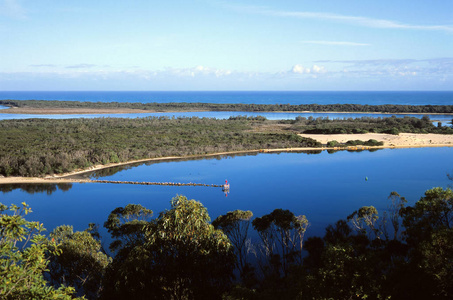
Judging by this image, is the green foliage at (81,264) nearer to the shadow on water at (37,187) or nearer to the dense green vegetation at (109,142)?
the shadow on water at (37,187)

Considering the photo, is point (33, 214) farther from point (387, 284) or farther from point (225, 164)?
point (387, 284)

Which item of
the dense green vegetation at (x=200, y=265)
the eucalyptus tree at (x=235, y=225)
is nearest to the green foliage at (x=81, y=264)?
the dense green vegetation at (x=200, y=265)

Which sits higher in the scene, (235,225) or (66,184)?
(235,225)

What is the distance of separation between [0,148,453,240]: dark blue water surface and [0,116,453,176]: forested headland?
6.25 meters

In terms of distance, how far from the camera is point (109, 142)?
6938 cm

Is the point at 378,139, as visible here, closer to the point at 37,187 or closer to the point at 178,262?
the point at 37,187

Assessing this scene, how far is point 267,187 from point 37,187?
87.6 ft

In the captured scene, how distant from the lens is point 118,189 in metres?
43.2

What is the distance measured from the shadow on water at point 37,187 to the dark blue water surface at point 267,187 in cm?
62

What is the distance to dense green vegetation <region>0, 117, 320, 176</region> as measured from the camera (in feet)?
171

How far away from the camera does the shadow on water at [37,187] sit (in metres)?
43.5

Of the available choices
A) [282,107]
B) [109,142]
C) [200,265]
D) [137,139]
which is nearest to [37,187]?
[109,142]

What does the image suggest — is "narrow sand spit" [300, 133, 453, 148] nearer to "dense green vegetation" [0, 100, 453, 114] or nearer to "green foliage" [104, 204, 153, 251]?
"green foliage" [104, 204, 153, 251]

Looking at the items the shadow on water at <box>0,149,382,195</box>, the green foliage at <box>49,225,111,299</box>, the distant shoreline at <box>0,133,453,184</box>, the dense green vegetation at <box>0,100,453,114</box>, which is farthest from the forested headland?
the dense green vegetation at <box>0,100,453,114</box>
